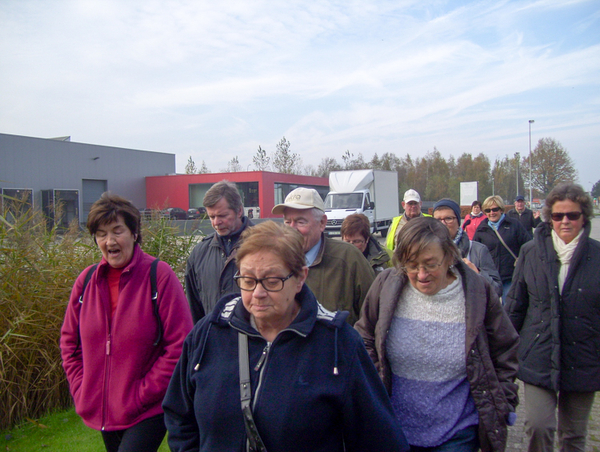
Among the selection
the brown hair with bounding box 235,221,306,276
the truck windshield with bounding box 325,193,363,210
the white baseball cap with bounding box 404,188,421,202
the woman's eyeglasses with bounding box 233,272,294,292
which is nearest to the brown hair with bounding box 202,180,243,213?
the brown hair with bounding box 235,221,306,276

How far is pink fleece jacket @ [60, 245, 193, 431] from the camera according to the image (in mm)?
2645

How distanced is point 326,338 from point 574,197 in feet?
8.27

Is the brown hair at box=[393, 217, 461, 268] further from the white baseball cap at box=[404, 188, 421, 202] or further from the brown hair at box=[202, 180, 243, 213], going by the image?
the white baseball cap at box=[404, 188, 421, 202]

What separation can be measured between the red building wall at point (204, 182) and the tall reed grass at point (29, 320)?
119 ft

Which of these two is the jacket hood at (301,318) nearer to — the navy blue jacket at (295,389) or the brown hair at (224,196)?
the navy blue jacket at (295,389)

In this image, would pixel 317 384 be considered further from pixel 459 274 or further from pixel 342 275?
pixel 342 275

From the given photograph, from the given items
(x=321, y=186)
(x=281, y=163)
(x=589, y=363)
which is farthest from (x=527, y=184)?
(x=589, y=363)

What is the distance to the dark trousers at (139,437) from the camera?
8.64ft

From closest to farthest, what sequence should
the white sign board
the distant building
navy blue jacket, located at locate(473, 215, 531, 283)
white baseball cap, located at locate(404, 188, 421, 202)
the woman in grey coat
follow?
the woman in grey coat, white baseball cap, located at locate(404, 188, 421, 202), navy blue jacket, located at locate(473, 215, 531, 283), the white sign board, the distant building

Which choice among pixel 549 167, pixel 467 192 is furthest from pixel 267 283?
pixel 549 167

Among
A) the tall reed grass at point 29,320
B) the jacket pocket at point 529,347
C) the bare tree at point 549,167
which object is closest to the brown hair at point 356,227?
the jacket pocket at point 529,347

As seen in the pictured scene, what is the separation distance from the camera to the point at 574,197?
3.36m

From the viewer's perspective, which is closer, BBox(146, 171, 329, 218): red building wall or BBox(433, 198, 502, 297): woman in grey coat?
BBox(433, 198, 502, 297): woman in grey coat

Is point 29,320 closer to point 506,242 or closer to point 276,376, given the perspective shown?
point 276,376
